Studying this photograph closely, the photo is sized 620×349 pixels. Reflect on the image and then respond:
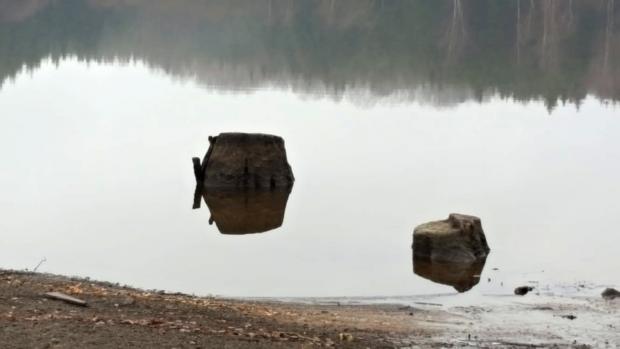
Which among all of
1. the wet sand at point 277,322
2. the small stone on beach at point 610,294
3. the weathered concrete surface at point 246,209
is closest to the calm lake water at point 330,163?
the weathered concrete surface at point 246,209

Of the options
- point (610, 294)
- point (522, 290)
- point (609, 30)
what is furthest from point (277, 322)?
point (609, 30)

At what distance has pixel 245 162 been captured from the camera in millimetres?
25859

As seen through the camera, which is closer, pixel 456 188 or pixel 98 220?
pixel 98 220

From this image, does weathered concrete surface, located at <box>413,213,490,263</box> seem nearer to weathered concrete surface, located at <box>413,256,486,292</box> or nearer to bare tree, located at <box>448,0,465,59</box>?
weathered concrete surface, located at <box>413,256,486,292</box>

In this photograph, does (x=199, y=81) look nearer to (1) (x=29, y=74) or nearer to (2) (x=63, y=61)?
(1) (x=29, y=74)

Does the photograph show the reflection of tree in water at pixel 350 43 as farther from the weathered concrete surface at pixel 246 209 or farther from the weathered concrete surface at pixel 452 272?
the weathered concrete surface at pixel 452 272

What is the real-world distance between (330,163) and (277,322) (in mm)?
19534

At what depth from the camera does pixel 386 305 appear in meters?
15.4

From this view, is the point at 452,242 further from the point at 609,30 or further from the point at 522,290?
the point at 609,30

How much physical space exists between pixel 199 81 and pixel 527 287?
61052 mm

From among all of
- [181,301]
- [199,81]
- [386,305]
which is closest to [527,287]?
[386,305]

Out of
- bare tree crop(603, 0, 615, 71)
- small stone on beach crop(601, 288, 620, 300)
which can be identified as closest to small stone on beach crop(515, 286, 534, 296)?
small stone on beach crop(601, 288, 620, 300)

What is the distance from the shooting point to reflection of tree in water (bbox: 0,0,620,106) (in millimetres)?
70188

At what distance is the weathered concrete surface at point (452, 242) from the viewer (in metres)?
18.6
